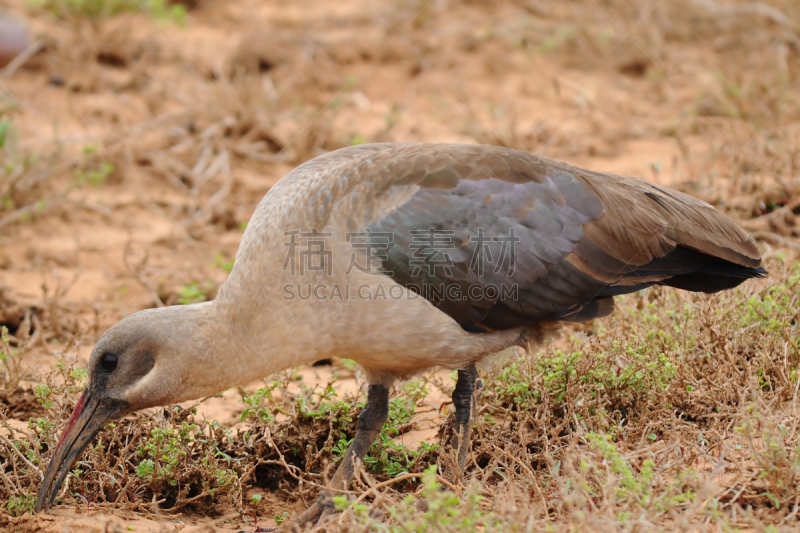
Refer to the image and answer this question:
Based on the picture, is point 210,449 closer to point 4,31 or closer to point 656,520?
point 656,520

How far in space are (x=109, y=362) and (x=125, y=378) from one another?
0.10 metres

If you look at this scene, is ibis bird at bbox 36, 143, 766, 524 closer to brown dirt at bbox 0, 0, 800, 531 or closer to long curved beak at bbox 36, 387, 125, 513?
long curved beak at bbox 36, 387, 125, 513

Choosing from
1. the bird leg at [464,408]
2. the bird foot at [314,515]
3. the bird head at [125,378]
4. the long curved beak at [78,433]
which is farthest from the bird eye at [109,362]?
the bird leg at [464,408]

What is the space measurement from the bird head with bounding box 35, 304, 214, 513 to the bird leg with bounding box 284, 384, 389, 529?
0.83m

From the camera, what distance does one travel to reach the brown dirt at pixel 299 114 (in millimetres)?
6309

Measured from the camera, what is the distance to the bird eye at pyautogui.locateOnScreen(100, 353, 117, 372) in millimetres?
3623

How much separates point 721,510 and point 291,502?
6.78ft

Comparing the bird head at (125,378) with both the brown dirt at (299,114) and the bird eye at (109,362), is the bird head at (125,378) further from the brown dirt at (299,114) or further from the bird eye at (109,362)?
the brown dirt at (299,114)

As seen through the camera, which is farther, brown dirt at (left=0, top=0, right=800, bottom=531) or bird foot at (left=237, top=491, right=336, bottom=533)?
brown dirt at (left=0, top=0, right=800, bottom=531)

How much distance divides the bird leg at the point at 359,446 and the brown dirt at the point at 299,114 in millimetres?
301

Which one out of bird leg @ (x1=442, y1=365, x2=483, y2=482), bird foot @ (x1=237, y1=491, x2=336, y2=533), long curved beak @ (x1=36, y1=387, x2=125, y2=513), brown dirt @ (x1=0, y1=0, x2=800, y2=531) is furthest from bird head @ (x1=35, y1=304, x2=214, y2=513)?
bird leg @ (x1=442, y1=365, x2=483, y2=482)

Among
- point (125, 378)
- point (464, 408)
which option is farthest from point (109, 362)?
point (464, 408)

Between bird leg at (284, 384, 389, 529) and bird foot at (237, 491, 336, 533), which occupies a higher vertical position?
bird leg at (284, 384, 389, 529)

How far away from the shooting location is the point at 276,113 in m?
8.46
